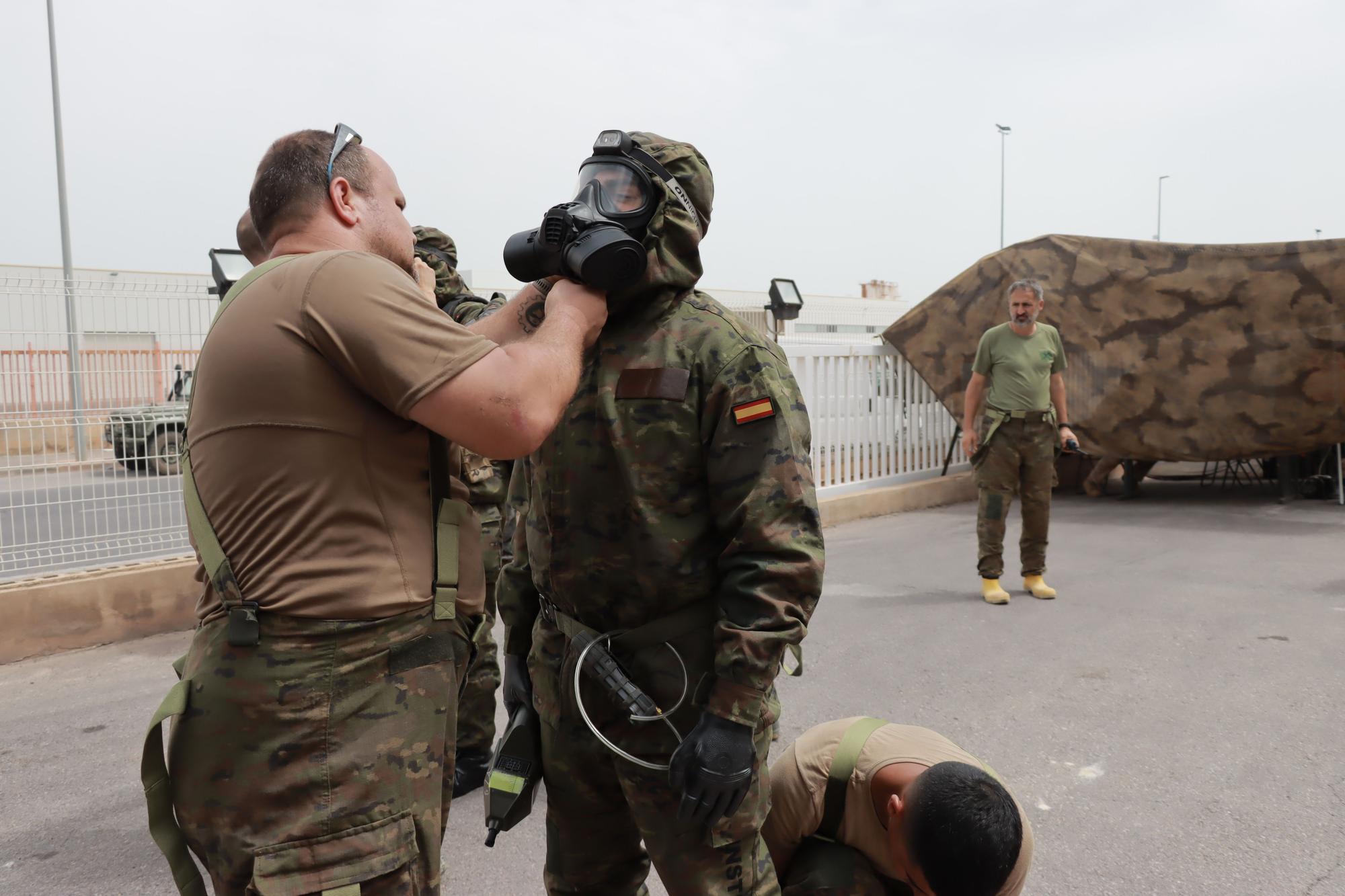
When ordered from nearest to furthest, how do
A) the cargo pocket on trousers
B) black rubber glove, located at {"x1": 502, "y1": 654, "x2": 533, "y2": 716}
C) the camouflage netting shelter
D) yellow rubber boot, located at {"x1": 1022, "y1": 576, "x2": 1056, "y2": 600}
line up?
the cargo pocket on trousers, black rubber glove, located at {"x1": 502, "y1": 654, "x2": 533, "y2": 716}, yellow rubber boot, located at {"x1": 1022, "y1": 576, "x2": 1056, "y2": 600}, the camouflage netting shelter

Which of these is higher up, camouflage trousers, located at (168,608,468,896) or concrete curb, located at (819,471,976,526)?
camouflage trousers, located at (168,608,468,896)

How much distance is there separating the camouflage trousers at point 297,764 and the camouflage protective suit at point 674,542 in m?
0.45

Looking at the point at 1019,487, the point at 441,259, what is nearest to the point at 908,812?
the point at 441,259

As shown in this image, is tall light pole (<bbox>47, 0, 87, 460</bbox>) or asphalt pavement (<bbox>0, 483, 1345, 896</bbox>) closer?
asphalt pavement (<bbox>0, 483, 1345, 896</bbox>)

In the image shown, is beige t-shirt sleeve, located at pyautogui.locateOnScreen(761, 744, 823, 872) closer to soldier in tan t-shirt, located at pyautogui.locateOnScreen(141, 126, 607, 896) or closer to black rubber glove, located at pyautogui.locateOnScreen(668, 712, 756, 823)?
black rubber glove, located at pyautogui.locateOnScreen(668, 712, 756, 823)

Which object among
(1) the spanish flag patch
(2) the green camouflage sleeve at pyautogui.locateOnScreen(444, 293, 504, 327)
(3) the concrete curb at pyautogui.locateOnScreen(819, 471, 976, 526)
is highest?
(2) the green camouflage sleeve at pyautogui.locateOnScreen(444, 293, 504, 327)

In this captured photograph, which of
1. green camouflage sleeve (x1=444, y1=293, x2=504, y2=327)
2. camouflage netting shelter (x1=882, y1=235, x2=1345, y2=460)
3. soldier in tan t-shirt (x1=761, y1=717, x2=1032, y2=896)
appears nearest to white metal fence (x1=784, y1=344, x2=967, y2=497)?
camouflage netting shelter (x1=882, y1=235, x2=1345, y2=460)

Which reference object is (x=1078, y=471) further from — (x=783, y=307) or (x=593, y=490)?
(x=593, y=490)

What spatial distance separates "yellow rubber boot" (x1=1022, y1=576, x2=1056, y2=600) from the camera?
6.16 m

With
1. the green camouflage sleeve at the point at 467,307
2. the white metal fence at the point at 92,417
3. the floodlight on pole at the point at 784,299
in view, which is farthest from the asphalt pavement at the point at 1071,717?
the floodlight on pole at the point at 784,299

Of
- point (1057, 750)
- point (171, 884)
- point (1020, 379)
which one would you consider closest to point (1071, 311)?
point (1020, 379)

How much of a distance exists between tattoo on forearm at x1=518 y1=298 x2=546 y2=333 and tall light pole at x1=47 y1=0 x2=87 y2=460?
14.0 feet

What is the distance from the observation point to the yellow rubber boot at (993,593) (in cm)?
605

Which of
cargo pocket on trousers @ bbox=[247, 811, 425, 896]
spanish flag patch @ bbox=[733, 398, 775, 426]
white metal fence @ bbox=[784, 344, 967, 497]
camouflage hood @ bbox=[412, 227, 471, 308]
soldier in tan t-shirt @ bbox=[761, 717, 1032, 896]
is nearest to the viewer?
cargo pocket on trousers @ bbox=[247, 811, 425, 896]
